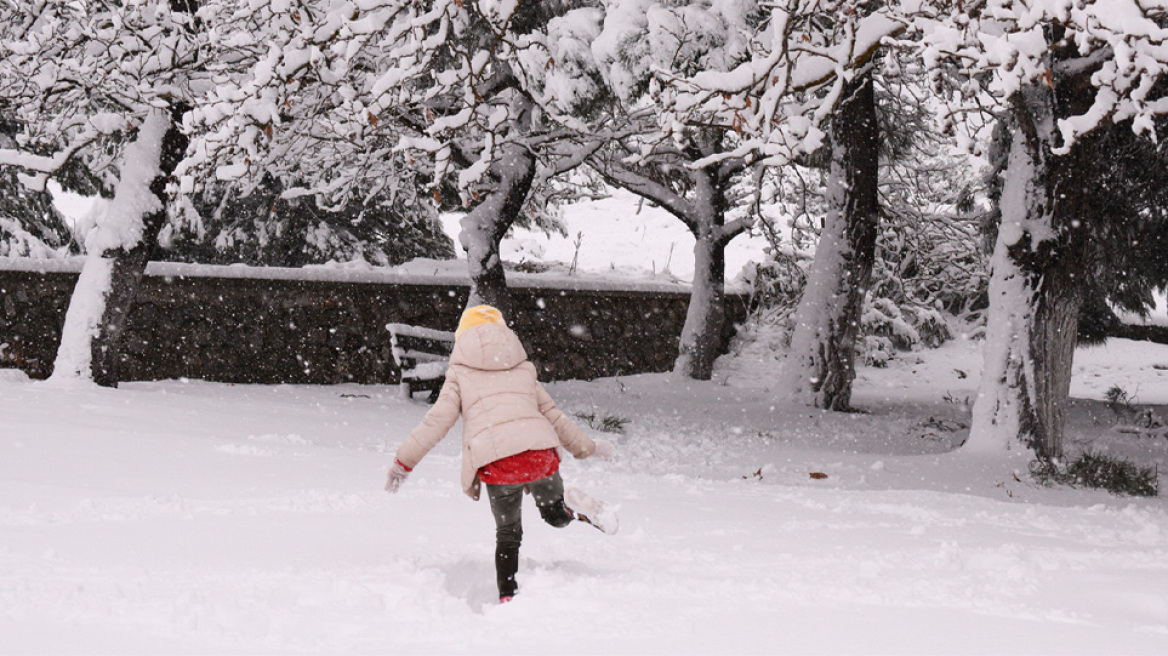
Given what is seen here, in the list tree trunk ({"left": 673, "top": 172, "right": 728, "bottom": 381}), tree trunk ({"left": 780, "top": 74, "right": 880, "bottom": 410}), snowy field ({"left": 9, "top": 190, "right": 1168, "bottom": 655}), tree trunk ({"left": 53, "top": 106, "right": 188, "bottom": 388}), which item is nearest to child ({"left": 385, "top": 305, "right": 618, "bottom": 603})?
snowy field ({"left": 9, "top": 190, "right": 1168, "bottom": 655})

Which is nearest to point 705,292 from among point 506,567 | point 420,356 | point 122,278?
point 420,356

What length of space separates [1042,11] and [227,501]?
466 cm

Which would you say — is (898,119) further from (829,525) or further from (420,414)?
(829,525)

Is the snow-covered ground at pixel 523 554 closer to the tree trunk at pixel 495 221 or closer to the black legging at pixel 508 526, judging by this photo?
the black legging at pixel 508 526

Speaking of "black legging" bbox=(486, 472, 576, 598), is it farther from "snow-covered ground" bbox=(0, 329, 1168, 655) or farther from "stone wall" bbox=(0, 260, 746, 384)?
"stone wall" bbox=(0, 260, 746, 384)

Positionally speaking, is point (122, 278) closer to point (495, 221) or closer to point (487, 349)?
point (495, 221)

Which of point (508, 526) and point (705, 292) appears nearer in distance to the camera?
point (508, 526)

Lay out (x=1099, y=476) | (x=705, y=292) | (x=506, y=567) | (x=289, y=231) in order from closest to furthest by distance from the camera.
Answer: (x=506, y=567), (x=1099, y=476), (x=705, y=292), (x=289, y=231)

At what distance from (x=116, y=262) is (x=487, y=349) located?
6.94 m

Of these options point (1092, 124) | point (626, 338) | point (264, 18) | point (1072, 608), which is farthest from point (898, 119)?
point (1072, 608)

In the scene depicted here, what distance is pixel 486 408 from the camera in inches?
150

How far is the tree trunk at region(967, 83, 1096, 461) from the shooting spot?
8.02 metres

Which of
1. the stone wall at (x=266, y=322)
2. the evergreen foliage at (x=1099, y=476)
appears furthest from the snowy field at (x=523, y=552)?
the stone wall at (x=266, y=322)

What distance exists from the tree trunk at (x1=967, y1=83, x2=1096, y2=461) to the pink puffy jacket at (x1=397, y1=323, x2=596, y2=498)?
217 inches
